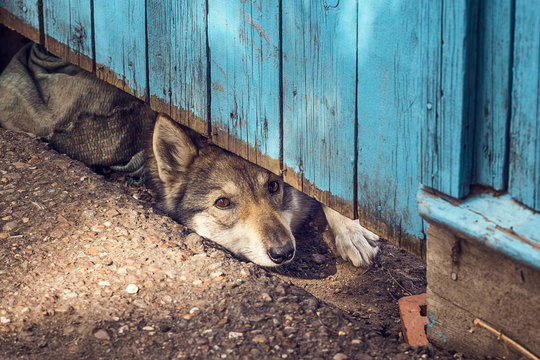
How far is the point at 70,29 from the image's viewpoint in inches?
167

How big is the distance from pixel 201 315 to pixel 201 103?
1346 millimetres

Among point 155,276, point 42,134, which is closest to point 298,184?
point 155,276

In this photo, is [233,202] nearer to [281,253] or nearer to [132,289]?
[281,253]

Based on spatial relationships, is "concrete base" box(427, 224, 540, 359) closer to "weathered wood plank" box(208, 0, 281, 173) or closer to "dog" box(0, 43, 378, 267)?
"weathered wood plank" box(208, 0, 281, 173)

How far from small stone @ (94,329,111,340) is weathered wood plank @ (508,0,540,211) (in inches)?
63.2

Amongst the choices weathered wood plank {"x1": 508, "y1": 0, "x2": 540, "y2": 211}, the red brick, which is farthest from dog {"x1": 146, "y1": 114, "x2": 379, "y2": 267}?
weathered wood plank {"x1": 508, "y1": 0, "x2": 540, "y2": 211}

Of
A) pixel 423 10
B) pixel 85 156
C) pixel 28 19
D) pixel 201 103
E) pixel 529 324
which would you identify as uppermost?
pixel 423 10

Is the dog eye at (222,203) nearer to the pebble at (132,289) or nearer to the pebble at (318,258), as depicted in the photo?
the pebble at (318,258)

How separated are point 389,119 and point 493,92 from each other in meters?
0.53

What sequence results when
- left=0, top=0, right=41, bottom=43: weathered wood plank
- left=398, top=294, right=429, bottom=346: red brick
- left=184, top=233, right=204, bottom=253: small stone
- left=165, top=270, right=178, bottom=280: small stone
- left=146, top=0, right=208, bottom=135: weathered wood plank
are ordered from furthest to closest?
1. left=0, top=0, right=41, bottom=43: weathered wood plank
2. left=146, top=0, right=208, bottom=135: weathered wood plank
3. left=184, top=233, right=204, bottom=253: small stone
4. left=165, top=270, right=178, bottom=280: small stone
5. left=398, top=294, right=429, bottom=346: red brick

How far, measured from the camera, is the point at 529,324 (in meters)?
2.05

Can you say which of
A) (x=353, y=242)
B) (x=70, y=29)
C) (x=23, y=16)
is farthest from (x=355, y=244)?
(x=23, y=16)

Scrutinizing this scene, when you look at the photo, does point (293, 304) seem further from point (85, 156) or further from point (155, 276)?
point (85, 156)

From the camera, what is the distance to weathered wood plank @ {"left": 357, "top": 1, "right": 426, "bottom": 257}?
7.64ft
